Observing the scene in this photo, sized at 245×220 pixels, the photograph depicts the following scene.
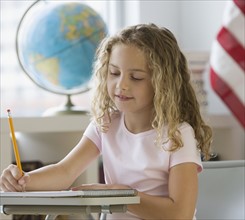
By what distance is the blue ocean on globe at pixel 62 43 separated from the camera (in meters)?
2.34

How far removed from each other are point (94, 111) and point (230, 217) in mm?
474

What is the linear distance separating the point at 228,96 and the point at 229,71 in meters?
0.10

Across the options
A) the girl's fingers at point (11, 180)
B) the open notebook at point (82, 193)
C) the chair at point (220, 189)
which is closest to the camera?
the open notebook at point (82, 193)

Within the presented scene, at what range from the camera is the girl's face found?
1.41m

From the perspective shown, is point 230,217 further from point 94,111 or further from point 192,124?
point 94,111

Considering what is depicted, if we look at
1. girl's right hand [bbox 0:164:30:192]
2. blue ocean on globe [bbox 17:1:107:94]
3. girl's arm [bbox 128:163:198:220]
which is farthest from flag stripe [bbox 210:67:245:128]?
girl's right hand [bbox 0:164:30:192]

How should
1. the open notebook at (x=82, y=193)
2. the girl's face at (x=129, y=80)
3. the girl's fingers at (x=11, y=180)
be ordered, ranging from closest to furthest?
the open notebook at (x=82, y=193) < the girl's fingers at (x=11, y=180) < the girl's face at (x=129, y=80)

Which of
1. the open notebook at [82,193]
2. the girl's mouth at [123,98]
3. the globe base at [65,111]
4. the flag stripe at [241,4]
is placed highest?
the flag stripe at [241,4]

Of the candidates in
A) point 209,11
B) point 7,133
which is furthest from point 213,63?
point 7,133

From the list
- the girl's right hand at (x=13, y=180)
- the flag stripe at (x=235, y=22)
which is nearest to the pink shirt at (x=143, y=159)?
the girl's right hand at (x=13, y=180)

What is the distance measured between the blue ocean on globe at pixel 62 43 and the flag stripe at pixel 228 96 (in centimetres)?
46

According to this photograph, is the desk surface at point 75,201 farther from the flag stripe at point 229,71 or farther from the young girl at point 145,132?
the flag stripe at point 229,71

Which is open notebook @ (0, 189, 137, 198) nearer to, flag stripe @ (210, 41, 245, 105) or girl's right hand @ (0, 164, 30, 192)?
girl's right hand @ (0, 164, 30, 192)

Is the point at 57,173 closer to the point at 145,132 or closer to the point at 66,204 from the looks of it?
the point at 145,132
